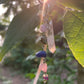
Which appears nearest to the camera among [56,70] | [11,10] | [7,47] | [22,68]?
[7,47]

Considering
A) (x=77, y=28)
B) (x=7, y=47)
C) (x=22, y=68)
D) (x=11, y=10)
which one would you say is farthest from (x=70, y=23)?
(x=22, y=68)

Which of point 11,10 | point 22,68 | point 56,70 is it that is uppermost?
point 11,10

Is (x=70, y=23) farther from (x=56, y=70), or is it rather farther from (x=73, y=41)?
(x=56, y=70)

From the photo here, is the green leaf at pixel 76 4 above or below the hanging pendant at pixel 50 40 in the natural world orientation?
above

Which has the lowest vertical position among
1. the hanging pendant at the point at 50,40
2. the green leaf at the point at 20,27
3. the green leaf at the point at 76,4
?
the hanging pendant at the point at 50,40

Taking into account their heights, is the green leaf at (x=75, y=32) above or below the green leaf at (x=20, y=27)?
below
